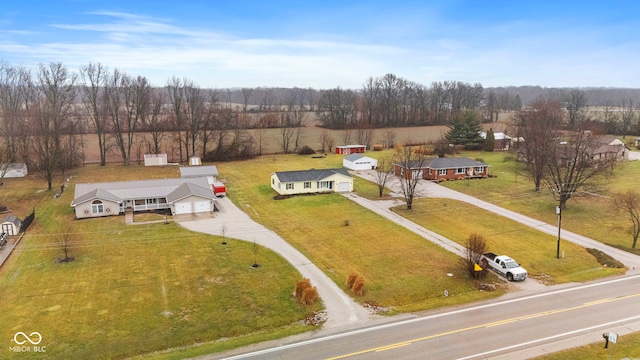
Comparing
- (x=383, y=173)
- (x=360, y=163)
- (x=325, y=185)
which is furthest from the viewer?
(x=360, y=163)

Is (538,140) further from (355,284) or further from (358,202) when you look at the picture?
(355,284)

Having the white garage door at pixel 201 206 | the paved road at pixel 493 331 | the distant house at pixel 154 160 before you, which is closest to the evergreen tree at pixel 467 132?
the distant house at pixel 154 160

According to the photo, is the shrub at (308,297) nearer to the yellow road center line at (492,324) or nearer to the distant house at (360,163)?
the yellow road center line at (492,324)

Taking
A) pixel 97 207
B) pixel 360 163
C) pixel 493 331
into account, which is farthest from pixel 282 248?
pixel 360 163

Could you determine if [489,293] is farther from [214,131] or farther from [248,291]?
[214,131]

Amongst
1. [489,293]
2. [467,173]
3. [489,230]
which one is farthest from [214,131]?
[489,293]

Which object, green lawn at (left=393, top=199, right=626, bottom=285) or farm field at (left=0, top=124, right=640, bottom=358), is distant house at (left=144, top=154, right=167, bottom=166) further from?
green lawn at (left=393, top=199, right=626, bottom=285)
